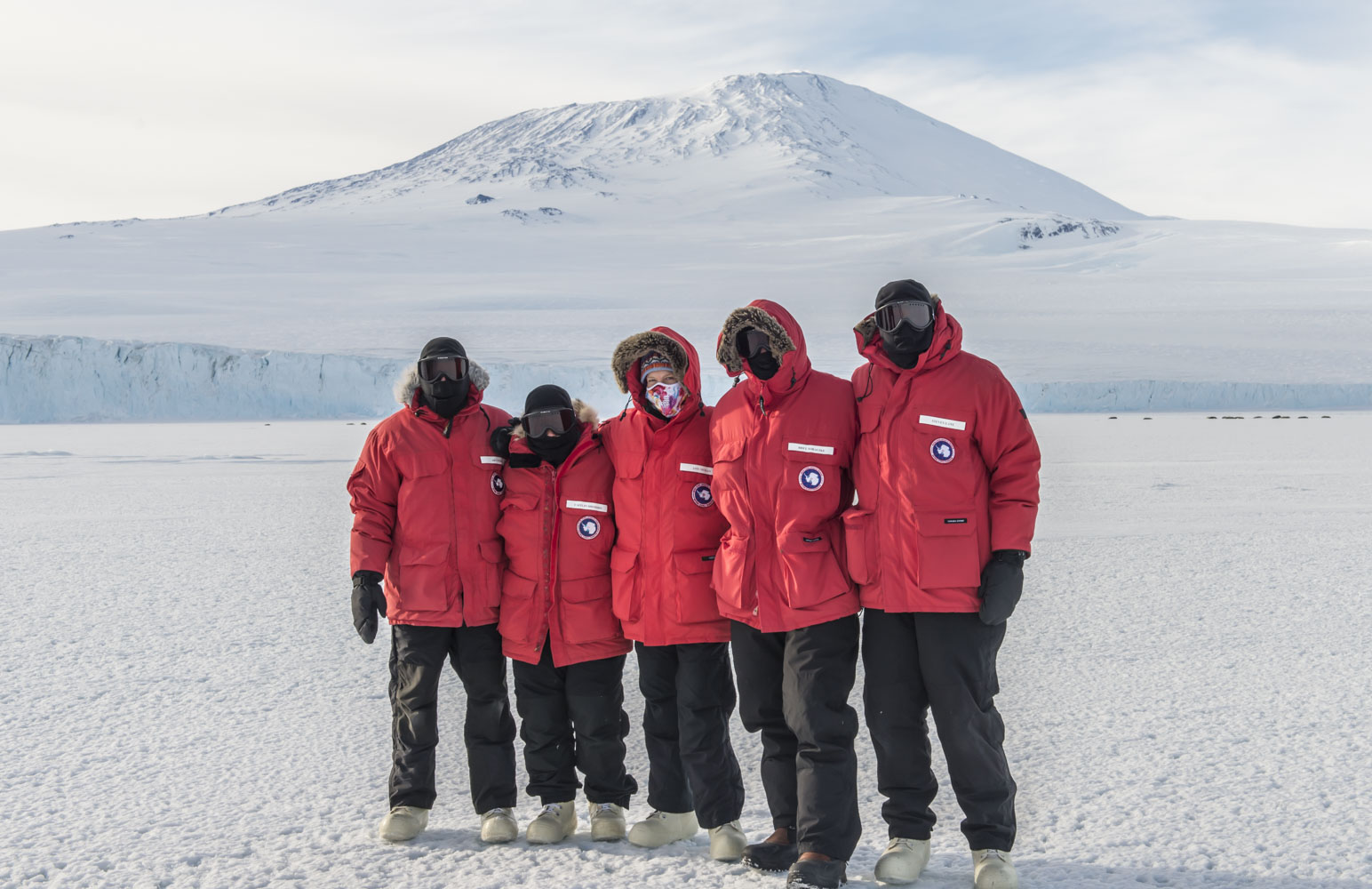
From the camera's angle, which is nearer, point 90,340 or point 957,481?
point 957,481

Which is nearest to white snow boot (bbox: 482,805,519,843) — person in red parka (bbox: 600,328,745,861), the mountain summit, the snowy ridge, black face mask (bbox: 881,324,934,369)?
person in red parka (bbox: 600,328,745,861)

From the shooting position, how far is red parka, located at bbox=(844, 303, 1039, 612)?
2480 millimetres

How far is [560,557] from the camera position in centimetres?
284

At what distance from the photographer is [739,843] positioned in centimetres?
266

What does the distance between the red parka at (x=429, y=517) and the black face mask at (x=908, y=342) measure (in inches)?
38.5

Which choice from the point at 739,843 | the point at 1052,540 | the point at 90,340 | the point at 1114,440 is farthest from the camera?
the point at 90,340

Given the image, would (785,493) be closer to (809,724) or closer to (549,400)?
(809,724)

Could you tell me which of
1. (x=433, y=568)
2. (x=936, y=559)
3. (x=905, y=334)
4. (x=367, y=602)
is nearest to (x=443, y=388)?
(x=433, y=568)

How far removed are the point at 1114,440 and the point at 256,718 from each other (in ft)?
50.4

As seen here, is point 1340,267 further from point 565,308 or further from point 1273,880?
point 1273,880

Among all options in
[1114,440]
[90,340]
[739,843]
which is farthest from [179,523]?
[90,340]

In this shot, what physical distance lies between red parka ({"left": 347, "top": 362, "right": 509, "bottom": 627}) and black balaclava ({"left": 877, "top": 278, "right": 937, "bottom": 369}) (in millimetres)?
973

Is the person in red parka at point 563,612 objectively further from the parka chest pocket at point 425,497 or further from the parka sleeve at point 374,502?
the parka sleeve at point 374,502

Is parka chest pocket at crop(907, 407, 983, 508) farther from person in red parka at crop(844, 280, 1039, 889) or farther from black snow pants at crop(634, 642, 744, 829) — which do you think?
black snow pants at crop(634, 642, 744, 829)
